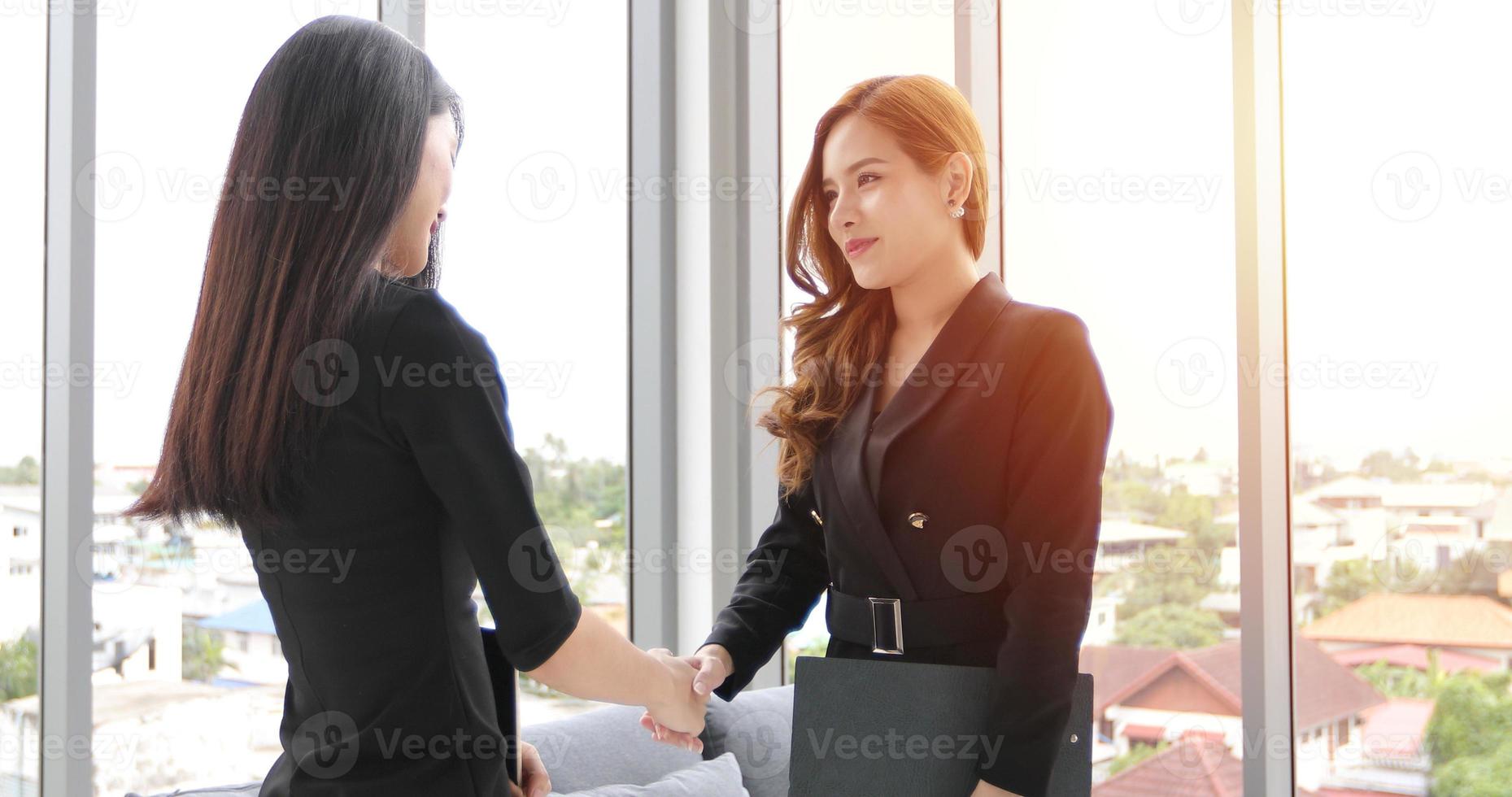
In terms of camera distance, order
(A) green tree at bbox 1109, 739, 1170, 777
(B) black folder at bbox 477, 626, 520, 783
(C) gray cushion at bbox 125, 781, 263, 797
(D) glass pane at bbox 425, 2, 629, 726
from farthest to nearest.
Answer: (D) glass pane at bbox 425, 2, 629, 726
(A) green tree at bbox 1109, 739, 1170, 777
(C) gray cushion at bbox 125, 781, 263, 797
(B) black folder at bbox 477, 626, 520, 783

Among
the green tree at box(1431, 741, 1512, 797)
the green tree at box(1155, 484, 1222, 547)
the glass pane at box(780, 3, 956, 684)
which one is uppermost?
the glass pane at box(780, 3, 956, 684)

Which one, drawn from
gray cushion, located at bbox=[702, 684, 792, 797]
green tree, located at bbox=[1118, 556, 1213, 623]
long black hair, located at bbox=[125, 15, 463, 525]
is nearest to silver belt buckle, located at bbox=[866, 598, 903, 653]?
long black hair, located at bbox=[125, 15, 463, 525]

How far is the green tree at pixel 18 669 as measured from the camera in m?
2.09

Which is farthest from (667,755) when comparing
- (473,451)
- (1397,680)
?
(1397,680)

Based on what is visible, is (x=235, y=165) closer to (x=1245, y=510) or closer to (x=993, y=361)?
(x=993, y=361)

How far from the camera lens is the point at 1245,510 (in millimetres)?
2539

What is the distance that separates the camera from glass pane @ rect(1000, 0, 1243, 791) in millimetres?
2652

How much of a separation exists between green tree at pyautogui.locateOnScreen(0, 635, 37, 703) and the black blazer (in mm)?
1568

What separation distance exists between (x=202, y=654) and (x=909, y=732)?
167 cm

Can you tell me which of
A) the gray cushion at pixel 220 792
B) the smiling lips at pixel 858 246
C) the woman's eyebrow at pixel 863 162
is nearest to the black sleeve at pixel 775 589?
the smiling lips at pixel 858 246

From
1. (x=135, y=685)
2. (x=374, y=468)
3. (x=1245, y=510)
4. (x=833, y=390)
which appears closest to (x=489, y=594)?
(x=374, y=468)

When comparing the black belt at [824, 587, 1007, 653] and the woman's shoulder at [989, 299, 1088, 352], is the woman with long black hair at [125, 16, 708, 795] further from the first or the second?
the woman's shoulder at [989, 299, 1088, 352]

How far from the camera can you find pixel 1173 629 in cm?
271

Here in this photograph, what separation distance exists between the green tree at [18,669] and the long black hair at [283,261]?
1.25 meters
